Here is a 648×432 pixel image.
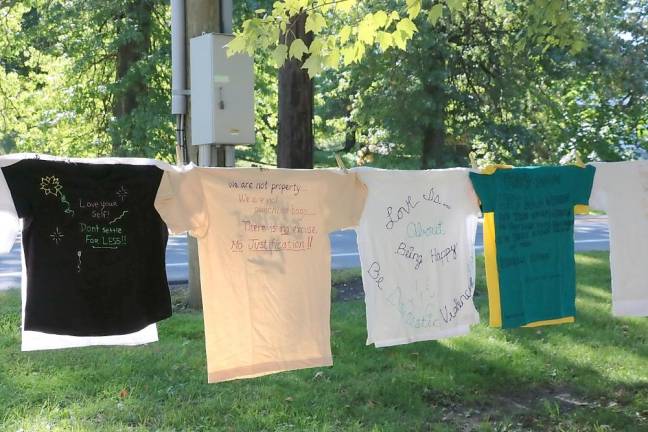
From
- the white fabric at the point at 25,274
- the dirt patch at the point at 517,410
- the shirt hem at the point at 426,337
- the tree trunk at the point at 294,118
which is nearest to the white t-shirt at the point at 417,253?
the shirt hem at the point at 426,337

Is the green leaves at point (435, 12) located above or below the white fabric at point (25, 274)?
above

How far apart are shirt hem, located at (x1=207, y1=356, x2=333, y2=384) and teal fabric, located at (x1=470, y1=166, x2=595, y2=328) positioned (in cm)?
137

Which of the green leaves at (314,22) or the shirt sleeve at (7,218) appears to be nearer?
the shirt sleeve at (7,218)

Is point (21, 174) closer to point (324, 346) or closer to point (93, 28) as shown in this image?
point (324, 346)

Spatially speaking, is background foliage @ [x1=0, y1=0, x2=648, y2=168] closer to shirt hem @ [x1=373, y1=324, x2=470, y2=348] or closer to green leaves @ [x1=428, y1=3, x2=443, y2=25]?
green leaves @ [x1=428, y1=3, x2=443, y2=25]

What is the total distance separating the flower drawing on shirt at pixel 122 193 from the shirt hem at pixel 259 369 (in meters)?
1.07

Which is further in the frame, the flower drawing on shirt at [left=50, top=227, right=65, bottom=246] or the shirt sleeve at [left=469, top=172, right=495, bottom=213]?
the shirt sleeve at [left=469, top=172, right=495, bottom=213]

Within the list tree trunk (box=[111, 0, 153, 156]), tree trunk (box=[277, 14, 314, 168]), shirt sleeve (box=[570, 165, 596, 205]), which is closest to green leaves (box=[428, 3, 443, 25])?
shirt sleeve (box=[570, 165, 596, 205])

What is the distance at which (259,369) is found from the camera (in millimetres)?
3998

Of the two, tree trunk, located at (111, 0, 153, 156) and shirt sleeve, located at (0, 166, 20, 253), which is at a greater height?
tree trunk, located at (111, 0, 153, 156)

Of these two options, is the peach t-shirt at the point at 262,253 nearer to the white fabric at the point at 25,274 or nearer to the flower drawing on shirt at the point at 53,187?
the white fabric at the point at 25,274

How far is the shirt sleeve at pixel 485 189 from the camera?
4539 millimetres

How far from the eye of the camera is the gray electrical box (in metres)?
5.69

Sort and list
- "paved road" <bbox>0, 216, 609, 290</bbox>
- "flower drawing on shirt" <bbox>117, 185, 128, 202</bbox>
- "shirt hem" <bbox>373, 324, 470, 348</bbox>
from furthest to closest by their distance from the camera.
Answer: "paved road" <bbox>0, 216, 609, 290</bbox> → "shirt hem" <bbox>373, 324, 470, 348</bbox> → "flower drawing on shirt" <bbox>117, 185, 128, 202</bbox>
